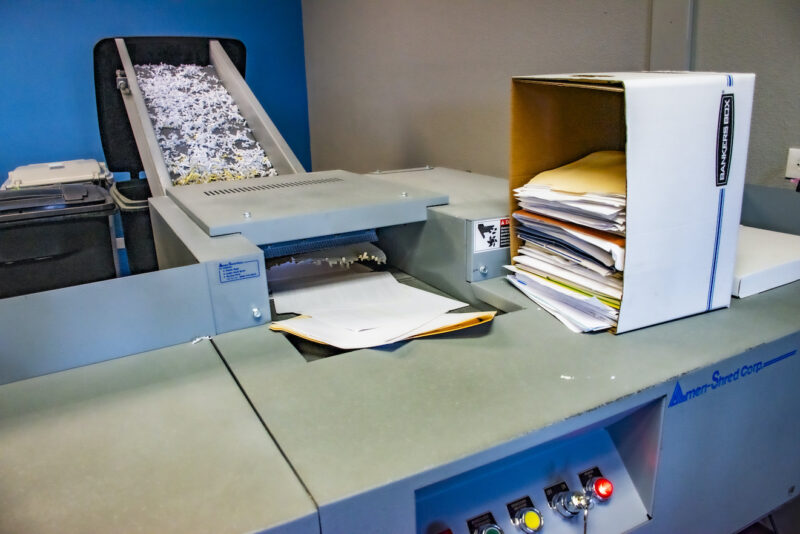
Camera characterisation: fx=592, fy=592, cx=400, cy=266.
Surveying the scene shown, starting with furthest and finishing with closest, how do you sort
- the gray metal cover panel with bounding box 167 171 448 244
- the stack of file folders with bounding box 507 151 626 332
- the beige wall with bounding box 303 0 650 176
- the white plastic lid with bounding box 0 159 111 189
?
1. the white plastic lid with bounding box 0 159 111 189
2. the beige wall with bounding box 303 0 650 176
3. the gray metal cover panel with bounding box 167 171 448 244
4. the stack of file folders with bounding box 507 151 626 332

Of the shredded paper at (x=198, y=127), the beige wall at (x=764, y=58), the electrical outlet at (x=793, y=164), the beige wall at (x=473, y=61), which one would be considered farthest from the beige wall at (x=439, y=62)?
the shredded paper at (x=198, y=127)

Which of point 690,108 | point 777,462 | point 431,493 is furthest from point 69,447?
point 777,462

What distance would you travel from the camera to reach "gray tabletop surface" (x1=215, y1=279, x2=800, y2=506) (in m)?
0.63

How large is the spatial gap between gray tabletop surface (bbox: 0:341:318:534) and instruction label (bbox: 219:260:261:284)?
0.43ft

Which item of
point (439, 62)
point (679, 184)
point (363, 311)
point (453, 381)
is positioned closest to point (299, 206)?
point (363, 311)

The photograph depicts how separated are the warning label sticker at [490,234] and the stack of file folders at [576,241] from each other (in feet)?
0.10

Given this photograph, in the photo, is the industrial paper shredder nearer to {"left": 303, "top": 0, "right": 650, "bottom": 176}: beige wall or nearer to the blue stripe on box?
the blue stripe on box

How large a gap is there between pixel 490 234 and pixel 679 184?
0.35 meters

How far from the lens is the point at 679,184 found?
85cm

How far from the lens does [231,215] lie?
107 centimetres

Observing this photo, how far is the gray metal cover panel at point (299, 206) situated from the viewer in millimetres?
1041

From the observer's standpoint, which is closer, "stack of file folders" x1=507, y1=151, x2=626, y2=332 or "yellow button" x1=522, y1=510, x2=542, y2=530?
"yellow button" x1=522, y1=510, x2=542, y2=530

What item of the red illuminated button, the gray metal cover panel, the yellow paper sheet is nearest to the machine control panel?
the red illuminated button

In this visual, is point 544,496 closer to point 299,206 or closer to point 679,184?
point 679,184
